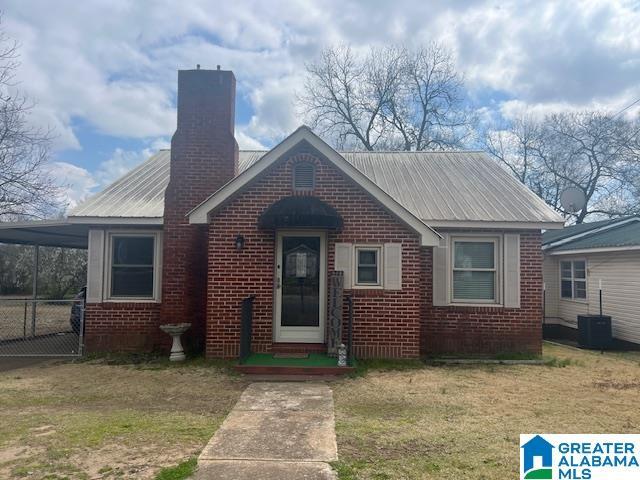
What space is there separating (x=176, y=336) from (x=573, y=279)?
38.3 ft

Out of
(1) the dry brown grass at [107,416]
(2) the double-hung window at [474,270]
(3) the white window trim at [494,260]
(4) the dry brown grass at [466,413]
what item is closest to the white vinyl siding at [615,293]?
(4) the dry brown grass at [466,413]

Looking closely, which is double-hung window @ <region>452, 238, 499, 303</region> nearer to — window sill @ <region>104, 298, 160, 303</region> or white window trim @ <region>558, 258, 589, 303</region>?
white window trim @ <region>558, 258, 589, 303</region>

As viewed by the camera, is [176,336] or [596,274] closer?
[176,336]

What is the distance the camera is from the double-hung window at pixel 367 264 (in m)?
8.89

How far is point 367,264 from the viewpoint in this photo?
352 inches

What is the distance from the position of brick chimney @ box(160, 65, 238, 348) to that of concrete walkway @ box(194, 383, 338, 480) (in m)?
3.36

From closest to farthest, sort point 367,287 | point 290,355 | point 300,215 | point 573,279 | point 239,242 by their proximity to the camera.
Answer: point 300,215, point 290,355, point 239,242, point 367,287, point 573,279

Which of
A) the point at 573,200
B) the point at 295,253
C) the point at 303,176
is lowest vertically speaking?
the point at 295,253

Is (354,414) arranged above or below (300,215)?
below

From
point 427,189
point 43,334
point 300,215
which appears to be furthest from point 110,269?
point 427,189

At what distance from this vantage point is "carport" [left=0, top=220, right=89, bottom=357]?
9.76 meters

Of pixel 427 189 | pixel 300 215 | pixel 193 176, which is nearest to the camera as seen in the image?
pixel 300 215

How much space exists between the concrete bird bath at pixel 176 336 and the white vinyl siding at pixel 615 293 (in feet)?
35.4

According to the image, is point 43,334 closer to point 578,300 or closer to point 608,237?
point 578,300
